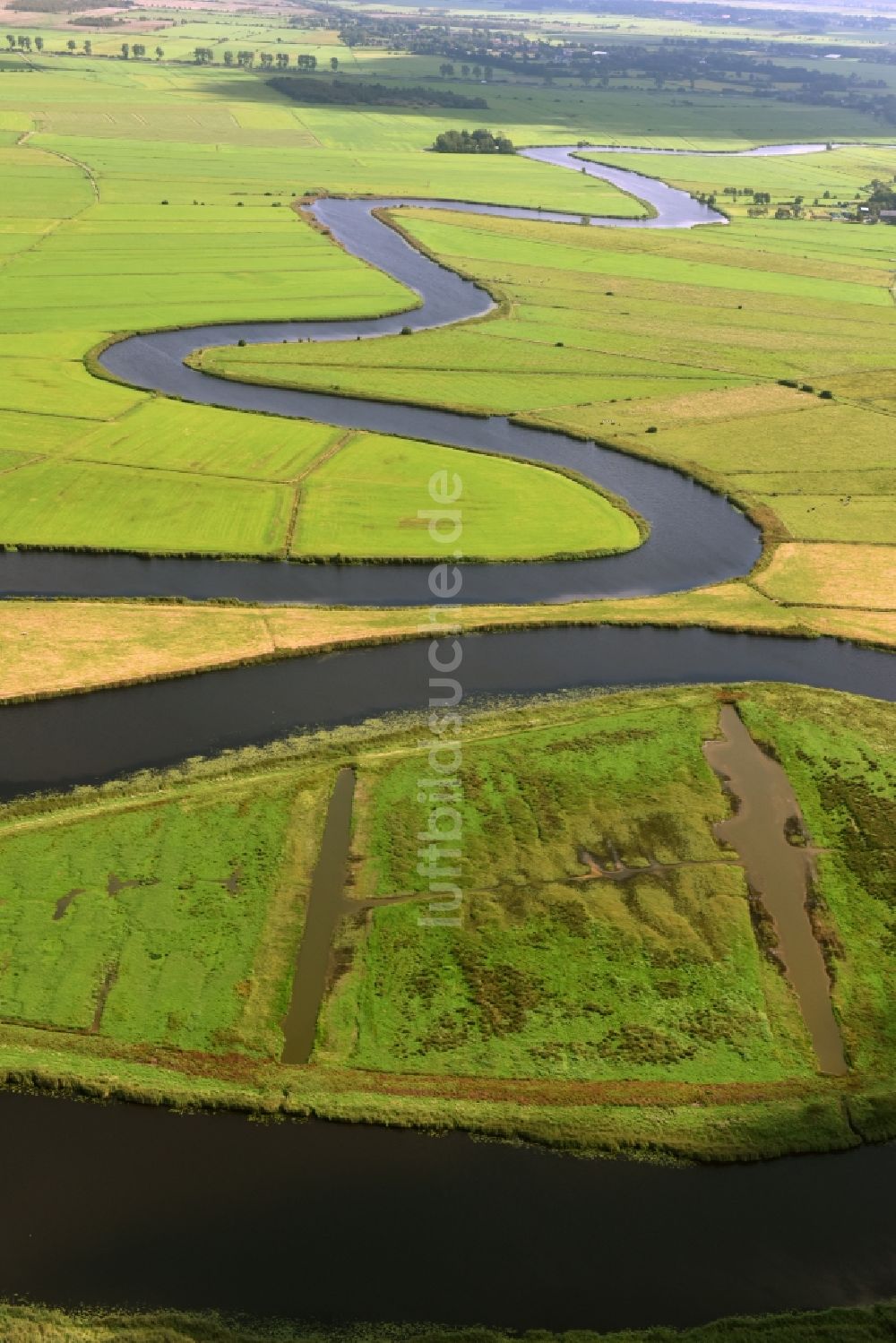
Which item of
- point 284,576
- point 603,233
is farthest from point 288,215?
point 284,576

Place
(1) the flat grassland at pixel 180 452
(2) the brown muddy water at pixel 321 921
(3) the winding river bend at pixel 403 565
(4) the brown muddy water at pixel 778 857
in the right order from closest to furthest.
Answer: (2) the brown muddy water at pixel 321 921
(4) the brown muddy water at pixel 778 857
(3) the winding river bend at pixel 403 565
(1) the flat grassland at pixel 180 452

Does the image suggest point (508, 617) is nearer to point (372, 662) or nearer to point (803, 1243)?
point (372, 662)

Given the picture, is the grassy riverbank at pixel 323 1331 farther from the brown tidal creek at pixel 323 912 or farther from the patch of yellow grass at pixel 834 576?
the patch of yellow grass at pixel 834 576

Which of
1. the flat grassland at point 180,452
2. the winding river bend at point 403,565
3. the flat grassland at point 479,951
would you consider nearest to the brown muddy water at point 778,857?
the flat grassland at point 479,951

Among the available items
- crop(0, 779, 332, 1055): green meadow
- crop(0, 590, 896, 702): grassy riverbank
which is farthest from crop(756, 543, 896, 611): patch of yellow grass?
crop(0, 779, 332, 1055): green meadow

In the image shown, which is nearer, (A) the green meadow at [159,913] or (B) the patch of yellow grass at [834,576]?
(A) the green meadow at [159,913]
